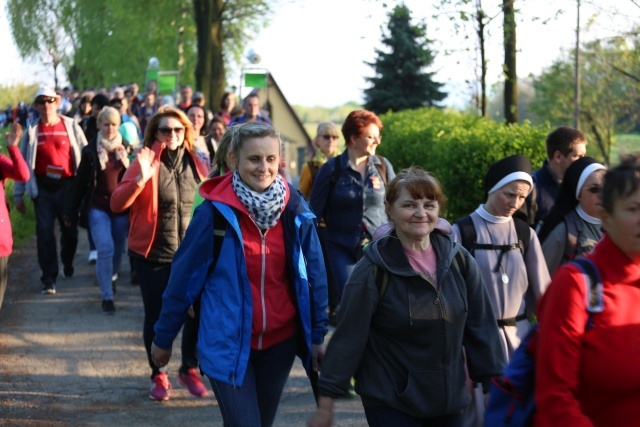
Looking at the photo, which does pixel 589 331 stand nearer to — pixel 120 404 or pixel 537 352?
pixel 537 352

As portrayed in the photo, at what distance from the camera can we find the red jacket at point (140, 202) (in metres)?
6.63

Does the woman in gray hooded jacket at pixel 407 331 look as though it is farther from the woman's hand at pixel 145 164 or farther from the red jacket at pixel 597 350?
the woman's hand at pixel 145 164

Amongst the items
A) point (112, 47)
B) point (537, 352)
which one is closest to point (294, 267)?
point (537, 352)

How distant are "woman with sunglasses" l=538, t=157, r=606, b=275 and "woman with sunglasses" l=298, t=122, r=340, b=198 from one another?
478 centimetres

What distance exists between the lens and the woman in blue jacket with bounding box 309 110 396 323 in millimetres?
7492

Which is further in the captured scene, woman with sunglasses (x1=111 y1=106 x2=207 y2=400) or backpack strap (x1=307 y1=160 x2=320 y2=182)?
backpack strap (x1=307 y1=160 x2=320 y2=182)

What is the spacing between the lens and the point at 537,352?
3.03m

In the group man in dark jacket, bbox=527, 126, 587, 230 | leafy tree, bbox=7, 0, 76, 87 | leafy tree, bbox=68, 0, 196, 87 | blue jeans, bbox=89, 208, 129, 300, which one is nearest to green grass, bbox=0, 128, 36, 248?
blue jeans, bbox=89, 208, 129, 300

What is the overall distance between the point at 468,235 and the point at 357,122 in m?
2.61

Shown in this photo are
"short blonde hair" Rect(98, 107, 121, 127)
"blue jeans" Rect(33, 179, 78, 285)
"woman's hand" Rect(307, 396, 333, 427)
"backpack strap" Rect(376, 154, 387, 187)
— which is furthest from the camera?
"blue jeans" Rect(33, 179, 78, 285)

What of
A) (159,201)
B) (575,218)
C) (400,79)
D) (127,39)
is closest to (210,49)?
(400,79)

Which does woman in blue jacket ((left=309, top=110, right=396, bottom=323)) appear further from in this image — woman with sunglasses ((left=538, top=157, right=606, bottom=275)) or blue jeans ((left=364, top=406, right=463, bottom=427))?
blue jeans ((left=364, top=406, right=463, bottom=427))

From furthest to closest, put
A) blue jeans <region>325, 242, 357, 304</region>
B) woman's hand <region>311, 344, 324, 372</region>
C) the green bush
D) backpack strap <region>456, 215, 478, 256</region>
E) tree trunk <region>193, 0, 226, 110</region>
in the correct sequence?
tree trunk <region>193, 0, 226, 110</region> → the green bush → blue jeans <region>325, 242, 357, 304</region> → backpack strap <region>456, 215, 478, 256</region> → woman's hand <region>311, 344, 324, 372</region>

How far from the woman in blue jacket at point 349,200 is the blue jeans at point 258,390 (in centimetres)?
290
